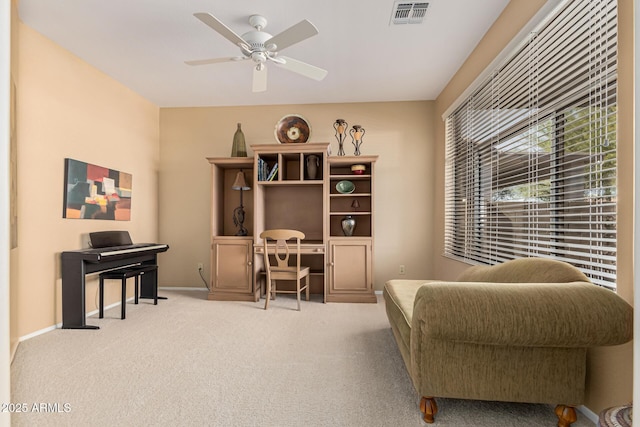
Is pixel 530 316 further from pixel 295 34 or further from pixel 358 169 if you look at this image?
pixel 358 169

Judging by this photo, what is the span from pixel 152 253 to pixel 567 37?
4.16m

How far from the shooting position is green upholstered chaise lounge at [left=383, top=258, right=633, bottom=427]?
135cm

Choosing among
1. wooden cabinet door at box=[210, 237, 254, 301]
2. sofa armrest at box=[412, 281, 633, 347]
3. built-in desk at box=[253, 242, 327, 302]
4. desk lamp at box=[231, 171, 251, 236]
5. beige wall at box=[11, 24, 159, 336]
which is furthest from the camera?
desk lamp at box=[231, 171, 251, 236]

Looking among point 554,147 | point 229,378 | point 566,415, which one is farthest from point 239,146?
point 566,415

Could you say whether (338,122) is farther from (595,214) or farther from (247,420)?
(247,420)

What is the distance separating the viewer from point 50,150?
117 inches

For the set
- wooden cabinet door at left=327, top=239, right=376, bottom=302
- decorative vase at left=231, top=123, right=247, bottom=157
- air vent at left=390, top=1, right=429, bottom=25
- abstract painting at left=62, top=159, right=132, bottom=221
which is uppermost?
air vent at left=390, top=1, right=429, bottom=25

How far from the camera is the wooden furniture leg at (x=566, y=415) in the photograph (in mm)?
1552

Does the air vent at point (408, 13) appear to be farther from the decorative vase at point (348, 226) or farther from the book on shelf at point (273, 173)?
the decorative vase at point (348, 226)

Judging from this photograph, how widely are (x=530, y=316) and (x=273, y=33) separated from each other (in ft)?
9.25

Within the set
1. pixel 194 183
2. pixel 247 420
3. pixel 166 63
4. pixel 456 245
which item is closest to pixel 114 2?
pixel 166 63

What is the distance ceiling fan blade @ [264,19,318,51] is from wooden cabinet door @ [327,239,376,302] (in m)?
2.30

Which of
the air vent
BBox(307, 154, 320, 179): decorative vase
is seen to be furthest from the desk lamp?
the air vent

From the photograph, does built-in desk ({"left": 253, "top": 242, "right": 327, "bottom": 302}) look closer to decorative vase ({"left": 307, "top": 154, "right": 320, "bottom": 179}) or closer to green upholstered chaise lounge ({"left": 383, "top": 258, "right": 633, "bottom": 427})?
decorative vase ({"left": 307, "top": 154, "right": 320, "bottom": 179})
